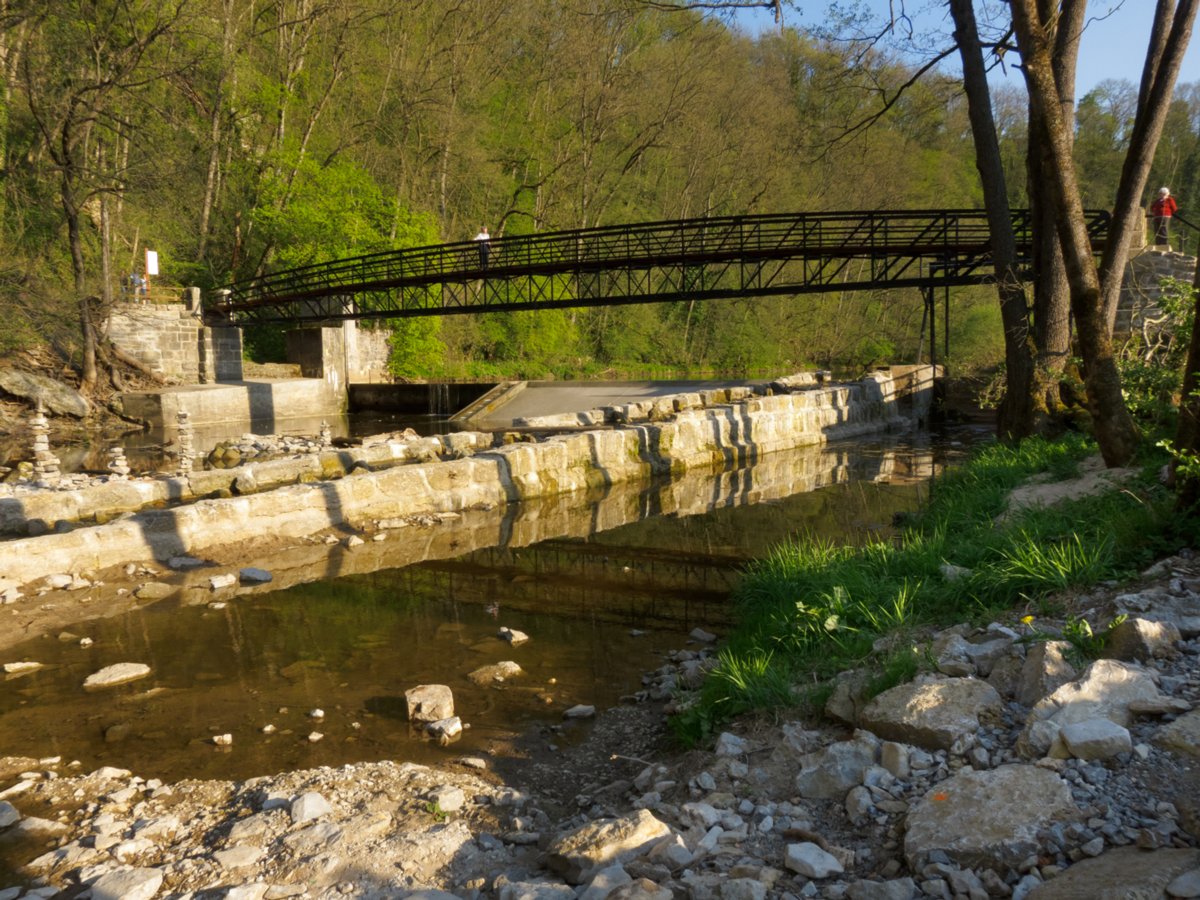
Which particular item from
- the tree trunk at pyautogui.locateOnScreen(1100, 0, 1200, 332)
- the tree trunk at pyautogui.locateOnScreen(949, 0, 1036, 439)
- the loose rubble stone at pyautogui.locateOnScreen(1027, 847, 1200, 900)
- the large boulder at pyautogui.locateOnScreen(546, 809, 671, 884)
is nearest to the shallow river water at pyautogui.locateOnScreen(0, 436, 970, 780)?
the large boulder at pyautogui.locateOnScreen(546, 809, 671, 884)

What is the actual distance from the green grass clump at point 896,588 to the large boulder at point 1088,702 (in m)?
0.80

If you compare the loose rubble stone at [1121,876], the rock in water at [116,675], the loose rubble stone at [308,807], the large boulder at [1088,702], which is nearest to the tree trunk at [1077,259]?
the large boulder at [1088,702]

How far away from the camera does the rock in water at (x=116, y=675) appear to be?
217 inches

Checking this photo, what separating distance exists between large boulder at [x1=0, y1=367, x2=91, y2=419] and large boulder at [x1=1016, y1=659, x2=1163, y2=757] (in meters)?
21.0

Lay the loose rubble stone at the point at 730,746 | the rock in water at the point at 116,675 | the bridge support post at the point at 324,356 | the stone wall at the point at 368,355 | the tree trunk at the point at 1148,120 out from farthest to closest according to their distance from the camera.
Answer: the stone wall at the point at 368,355, the bridge support post at the point at 324,356, the tree trunk at the point at 1148,120, the rock in water at the point at 116,675, the loose rubble stone at the point at 730,746

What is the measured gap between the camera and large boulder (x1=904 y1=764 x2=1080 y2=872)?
267 centimetres

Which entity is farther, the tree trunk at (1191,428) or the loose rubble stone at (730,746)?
the tree trunk at (1191,428)

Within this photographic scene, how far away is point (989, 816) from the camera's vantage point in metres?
2.80

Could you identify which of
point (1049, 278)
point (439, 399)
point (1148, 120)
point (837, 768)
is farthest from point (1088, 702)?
point (439, 399)

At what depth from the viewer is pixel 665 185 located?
3841 cm

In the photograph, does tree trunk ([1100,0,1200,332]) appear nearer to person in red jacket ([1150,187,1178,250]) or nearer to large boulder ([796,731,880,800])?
large boulder ([796,731,880,800])

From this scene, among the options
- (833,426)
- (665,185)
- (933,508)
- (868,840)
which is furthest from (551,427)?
(665,185)

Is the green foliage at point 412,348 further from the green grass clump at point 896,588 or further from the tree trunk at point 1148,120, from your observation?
the green grass clump at point 896,588

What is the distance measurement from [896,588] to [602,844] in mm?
2981
